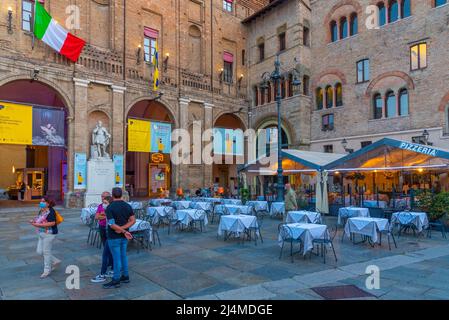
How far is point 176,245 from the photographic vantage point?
957cm

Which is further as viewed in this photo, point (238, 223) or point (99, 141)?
point (99, 141)

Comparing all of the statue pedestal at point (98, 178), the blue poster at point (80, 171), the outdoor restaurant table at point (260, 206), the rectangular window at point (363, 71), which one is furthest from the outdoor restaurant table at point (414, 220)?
the blue poster at point (80, 171)

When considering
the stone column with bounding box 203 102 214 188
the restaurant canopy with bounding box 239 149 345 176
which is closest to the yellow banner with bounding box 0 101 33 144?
the restaurant canopy with bounding box 239 149 345 176

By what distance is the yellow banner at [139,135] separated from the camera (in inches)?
876

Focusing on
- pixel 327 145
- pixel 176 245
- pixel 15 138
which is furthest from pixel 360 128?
pixel 15 138

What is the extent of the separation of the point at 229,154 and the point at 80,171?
11794mm

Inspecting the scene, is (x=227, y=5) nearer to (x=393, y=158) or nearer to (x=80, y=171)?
(x=80, y=171)

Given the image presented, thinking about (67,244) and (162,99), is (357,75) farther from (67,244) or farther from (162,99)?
(67,244)

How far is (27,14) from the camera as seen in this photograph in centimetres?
1912

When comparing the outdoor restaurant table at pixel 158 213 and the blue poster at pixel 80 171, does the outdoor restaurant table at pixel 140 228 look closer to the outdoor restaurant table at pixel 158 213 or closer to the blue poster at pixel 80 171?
the outdoor restaurant table at pixel 158 213

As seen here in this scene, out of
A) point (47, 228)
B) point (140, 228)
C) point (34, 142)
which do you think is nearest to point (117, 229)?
point (47, 228)

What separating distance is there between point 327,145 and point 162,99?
40.2 feet

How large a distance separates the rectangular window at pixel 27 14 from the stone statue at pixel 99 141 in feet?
21.0

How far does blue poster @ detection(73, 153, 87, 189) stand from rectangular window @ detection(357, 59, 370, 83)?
18360 millimetres
